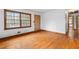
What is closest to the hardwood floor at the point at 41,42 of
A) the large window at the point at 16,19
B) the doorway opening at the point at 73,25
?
the doorway opening at the point at 73,25

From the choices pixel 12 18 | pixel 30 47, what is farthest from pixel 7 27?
pixel 30 47

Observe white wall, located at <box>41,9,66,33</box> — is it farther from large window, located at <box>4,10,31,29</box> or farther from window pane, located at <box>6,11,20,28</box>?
window pane, located at <box>6,11,20,28</box>

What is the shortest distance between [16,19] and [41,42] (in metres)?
0.74

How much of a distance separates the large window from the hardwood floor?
0.26m

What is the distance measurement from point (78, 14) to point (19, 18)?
128 cm

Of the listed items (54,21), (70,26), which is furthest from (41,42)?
(70,26)

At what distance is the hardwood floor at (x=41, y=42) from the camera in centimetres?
212

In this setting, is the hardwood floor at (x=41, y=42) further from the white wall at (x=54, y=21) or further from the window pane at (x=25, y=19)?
the window pane at (x=25, y=19)

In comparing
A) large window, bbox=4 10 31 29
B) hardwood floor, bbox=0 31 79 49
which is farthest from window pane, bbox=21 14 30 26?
hardwood floor, bbox=0 31 79 49

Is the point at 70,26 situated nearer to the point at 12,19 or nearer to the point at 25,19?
the point at 25,19

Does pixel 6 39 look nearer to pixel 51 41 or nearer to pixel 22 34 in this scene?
pixel 22 34

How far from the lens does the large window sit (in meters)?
2.15
